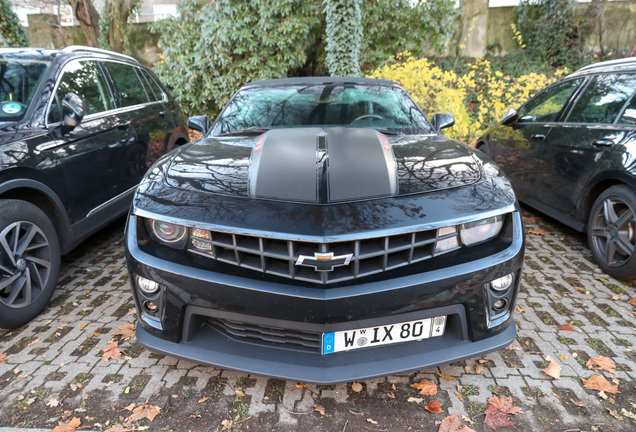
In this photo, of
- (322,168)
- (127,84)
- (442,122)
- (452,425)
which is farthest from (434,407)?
(127,84)

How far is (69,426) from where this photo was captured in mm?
1943

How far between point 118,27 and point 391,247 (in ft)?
43.8

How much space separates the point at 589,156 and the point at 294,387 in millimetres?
3232

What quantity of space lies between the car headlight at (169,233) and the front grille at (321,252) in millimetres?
101

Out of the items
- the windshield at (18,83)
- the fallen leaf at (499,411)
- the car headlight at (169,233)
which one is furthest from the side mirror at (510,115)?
the windshield at (18,83)

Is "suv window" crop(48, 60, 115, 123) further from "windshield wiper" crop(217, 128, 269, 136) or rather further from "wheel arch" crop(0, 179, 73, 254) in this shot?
"windshield wiper" crop(217, 128, 269, 136)

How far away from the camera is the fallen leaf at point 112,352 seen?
2438 millimetres

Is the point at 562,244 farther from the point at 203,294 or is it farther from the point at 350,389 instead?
the point at 203,294

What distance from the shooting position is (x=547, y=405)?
6.74 ft

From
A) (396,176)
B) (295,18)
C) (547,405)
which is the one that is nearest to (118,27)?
(295,18)

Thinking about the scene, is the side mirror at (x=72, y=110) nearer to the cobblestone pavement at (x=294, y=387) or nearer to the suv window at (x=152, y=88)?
the cobblestone pavement at (x=294, y=387)

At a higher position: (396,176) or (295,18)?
(295,18)

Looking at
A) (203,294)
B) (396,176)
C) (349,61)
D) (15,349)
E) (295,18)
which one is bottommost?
(15,349)

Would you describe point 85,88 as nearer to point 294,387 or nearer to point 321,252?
point 321,252
